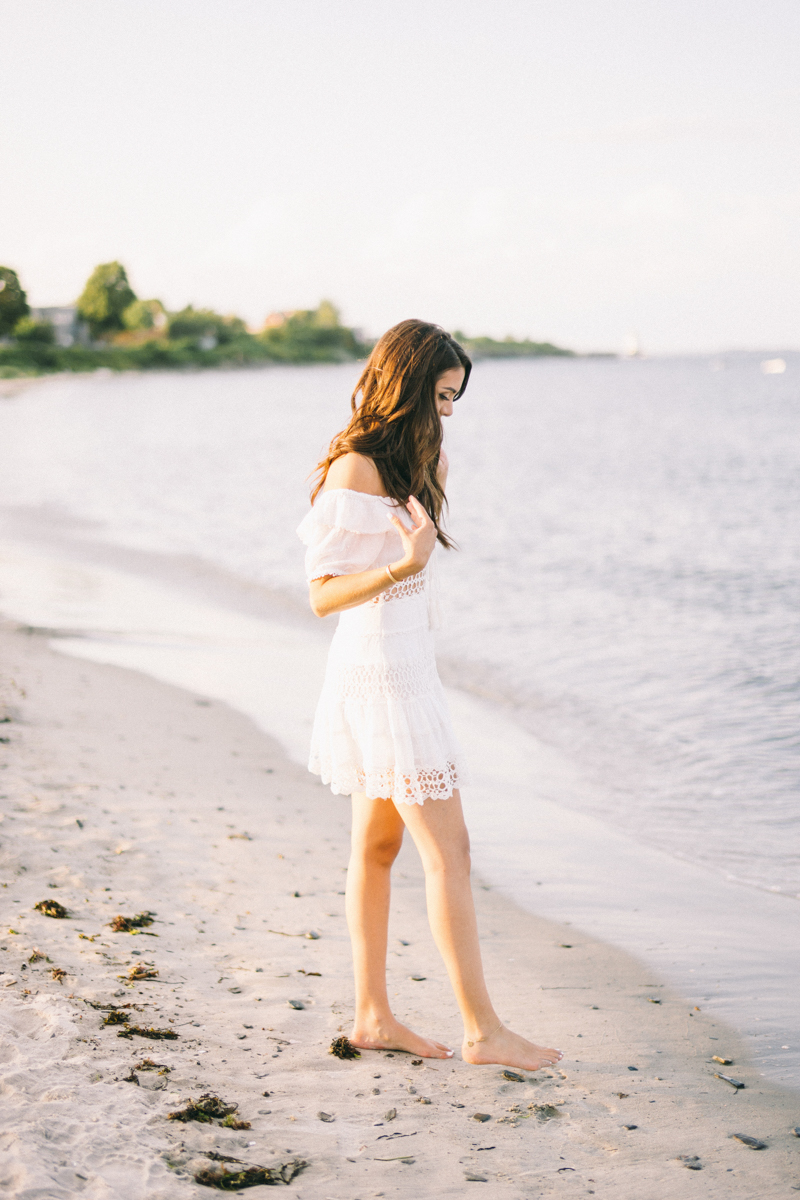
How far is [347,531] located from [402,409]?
1.13ft

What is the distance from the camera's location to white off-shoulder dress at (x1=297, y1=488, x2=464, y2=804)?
2613 millimetres

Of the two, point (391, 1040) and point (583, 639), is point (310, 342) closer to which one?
point (583, 639)

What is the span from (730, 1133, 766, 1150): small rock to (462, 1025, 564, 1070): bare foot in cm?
51

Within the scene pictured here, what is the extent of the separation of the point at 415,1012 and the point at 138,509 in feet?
56.1

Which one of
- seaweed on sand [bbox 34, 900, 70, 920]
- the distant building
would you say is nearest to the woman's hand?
seaweed on sand [bbox 34, 900, 70, 920]

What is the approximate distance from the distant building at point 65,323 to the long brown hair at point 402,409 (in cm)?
10240

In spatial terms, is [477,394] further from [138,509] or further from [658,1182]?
[658,1182]

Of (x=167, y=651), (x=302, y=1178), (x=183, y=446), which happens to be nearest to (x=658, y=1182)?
(x=302, y=1178)

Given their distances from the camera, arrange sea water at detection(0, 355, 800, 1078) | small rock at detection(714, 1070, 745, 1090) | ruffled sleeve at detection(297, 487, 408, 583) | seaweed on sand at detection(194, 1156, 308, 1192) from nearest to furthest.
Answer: seaweed on sand at detection(194, 1156, 308, 1192) < ruffled sleeve at detection(297, 487, 408, 583) < small rock at detection(714, 1070, 745, 1090) < sea water at detection(0, 355, 800, 1078)

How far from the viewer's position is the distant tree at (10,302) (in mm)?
87688

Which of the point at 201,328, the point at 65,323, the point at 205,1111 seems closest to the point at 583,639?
the point at 205,1111

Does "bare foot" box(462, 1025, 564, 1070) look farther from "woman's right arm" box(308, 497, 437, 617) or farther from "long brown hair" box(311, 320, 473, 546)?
"long brown hair" box(311, 320, 473, 546)

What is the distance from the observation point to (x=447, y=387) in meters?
2.67

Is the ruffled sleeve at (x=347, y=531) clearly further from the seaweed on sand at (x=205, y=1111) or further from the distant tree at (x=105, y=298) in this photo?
the distant tree at (x=105, y=298)
